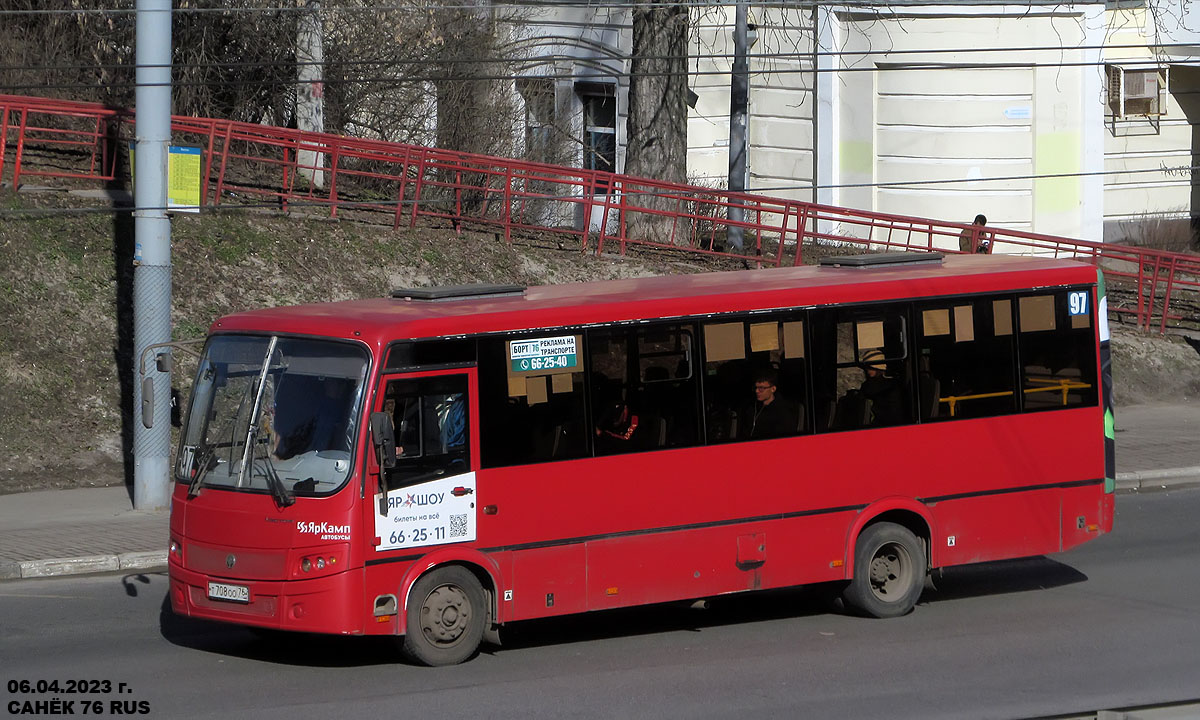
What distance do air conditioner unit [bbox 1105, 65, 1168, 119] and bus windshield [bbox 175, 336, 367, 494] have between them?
27.2 meters

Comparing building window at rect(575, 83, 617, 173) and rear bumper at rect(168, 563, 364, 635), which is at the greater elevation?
building window at rect(575, 83, 617, 173)

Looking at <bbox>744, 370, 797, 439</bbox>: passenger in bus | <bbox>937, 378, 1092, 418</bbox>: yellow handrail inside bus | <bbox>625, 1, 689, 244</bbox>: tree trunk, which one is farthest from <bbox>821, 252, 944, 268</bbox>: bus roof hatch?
<bbox>625, 1, 689, 244</bbox>: tree trunk

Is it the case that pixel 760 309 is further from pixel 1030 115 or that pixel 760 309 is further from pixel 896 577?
pixel 1030 115

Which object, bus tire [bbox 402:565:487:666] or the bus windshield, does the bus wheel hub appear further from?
the bus windshield

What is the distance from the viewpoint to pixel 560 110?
30.4 metres

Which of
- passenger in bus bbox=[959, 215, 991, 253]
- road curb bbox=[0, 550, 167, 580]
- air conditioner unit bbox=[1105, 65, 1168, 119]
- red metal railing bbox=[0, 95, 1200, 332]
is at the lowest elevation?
road curb bbox=[0, 550, 167, 580]

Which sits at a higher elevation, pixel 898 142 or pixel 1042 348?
pixel 898 142

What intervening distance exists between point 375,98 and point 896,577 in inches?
732

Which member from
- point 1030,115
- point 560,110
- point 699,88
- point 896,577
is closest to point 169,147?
point 896,577

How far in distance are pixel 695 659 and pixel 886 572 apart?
2149 millimetres

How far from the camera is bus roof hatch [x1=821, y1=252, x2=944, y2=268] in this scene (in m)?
12.5

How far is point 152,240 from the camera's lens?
52.4ft

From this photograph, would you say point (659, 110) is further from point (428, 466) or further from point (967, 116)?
point (428, 466)

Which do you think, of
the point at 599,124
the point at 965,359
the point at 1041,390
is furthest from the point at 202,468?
the point at 599,124
